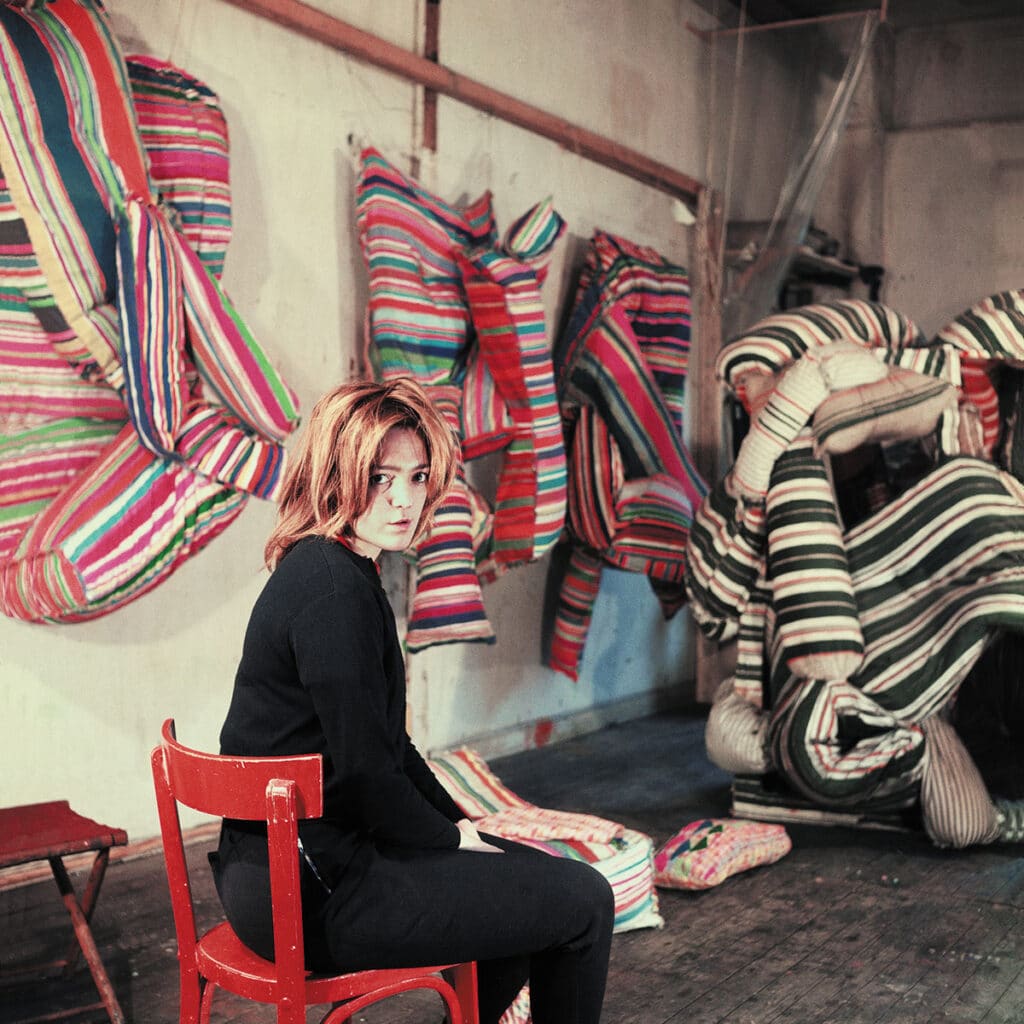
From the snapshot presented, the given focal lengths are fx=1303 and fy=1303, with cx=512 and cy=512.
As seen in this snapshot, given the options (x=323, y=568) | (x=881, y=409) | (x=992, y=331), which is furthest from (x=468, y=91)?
(x=323, y=568)

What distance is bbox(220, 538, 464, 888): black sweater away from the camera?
5.36 feet

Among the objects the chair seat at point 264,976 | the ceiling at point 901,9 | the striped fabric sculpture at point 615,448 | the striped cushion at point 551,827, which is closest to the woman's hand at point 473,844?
the chair seat at point 264,976

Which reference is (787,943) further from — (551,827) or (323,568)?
(323,568)

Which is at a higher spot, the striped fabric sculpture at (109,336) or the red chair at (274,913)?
the striped fabric sculpture at (109,336)

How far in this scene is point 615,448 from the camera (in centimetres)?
454

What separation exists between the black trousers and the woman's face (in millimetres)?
421

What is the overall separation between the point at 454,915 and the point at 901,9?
560 cm

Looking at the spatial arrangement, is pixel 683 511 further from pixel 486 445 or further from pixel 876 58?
pixel 876 58

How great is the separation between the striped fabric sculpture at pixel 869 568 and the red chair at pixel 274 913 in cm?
185

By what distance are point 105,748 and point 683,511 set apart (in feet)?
6.96

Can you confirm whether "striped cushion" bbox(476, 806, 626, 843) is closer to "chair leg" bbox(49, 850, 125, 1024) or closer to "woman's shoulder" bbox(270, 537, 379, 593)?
"chair leg" bbox(49, 850, 125, 1024)

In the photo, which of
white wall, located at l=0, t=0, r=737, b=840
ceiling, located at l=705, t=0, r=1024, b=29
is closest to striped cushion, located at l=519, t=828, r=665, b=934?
white wall, located at l=0, t=0, r=737, b=840

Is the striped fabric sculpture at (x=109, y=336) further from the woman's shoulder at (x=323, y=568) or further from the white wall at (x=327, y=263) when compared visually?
the woman's shoulder at (x=323, y=568)

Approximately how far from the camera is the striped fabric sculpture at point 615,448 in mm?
4480
